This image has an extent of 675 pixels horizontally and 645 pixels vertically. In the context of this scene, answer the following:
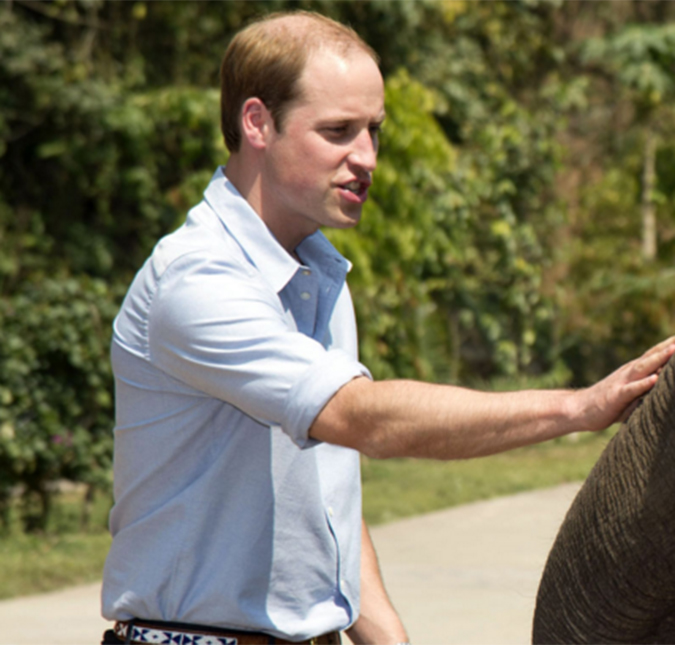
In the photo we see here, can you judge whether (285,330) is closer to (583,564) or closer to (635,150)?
(583,564)

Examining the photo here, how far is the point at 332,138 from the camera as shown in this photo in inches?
75.7

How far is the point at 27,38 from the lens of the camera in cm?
1077

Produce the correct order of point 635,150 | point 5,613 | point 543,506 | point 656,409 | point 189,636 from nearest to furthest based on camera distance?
point 656,409 → point 189,636 → point 5,613 → point 543,506 → point 635,150

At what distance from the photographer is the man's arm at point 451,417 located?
1.50m

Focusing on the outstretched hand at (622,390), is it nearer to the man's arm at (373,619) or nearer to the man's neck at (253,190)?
the man's neck at (253,190)

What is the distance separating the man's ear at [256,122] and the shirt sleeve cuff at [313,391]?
43 cm

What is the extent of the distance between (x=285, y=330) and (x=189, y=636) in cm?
49

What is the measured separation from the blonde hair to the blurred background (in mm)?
4730

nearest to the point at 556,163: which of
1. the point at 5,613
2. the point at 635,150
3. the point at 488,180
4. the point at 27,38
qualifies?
the point at 488,180

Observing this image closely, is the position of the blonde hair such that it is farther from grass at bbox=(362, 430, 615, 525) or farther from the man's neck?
grass at bbox=(362, 430, 615, 525)

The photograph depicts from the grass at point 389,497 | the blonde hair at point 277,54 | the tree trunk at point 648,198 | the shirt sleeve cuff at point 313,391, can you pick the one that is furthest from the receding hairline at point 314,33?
the tree trunk at point 648,198

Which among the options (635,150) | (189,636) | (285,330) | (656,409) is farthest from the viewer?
(635,150)

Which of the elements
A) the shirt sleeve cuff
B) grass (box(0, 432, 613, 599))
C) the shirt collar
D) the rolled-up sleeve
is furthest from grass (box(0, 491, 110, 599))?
the shirt sleeve cuff

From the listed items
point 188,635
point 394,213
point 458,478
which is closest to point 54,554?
point 458,478
